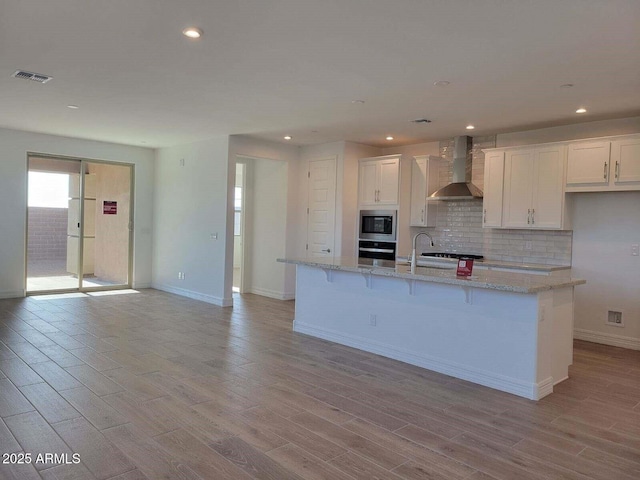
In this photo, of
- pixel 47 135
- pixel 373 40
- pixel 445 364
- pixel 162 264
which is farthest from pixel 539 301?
pixel 47 135

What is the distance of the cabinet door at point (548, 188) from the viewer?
220 inches

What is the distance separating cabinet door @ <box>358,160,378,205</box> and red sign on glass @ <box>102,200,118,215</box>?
465cm

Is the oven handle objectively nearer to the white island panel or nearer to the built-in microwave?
the built-in microwave

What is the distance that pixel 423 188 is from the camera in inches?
276

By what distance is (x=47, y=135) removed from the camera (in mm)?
7613

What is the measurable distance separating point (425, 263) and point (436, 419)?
10.8ft

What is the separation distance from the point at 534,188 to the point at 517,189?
0.21m

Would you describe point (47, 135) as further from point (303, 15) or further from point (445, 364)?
point (445, 364)

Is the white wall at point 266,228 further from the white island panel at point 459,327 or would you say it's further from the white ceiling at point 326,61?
the white island panel at point 459,327

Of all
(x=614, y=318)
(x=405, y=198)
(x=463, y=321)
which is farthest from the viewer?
(x=405, y=198)

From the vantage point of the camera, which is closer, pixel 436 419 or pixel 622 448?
pixel 622 448

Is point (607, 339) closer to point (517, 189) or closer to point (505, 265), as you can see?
point (505, 265)

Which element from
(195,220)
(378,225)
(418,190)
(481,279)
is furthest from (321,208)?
(481,279)

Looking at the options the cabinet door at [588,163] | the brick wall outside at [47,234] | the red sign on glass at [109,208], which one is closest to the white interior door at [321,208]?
the cabinet door at [588,163]
